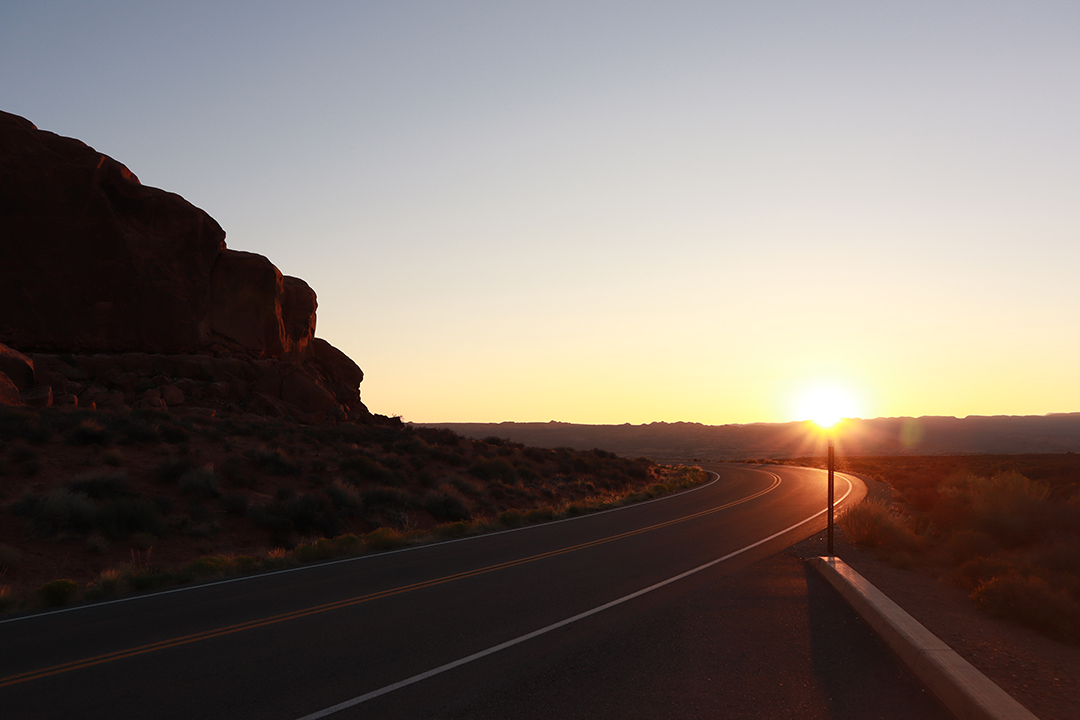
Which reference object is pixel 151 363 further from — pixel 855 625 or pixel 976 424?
pixel 976 424

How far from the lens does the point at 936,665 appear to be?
19.2 feet

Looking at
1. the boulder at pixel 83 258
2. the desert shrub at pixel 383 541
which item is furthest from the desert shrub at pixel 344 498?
the boulder at pixel 83 258

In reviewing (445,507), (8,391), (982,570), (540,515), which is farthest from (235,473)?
(982,570)

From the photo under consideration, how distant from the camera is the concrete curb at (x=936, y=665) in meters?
4.99

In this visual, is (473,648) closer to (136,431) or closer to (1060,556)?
(1060,556)

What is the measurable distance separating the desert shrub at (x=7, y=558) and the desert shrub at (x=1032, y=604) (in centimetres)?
1884

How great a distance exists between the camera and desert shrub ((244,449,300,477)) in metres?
26.2

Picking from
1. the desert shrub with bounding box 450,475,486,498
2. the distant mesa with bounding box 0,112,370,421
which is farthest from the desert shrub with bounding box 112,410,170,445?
the desert shrub with bounding box 450,475,486,498

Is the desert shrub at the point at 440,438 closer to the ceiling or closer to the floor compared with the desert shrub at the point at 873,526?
closer to the ceiling

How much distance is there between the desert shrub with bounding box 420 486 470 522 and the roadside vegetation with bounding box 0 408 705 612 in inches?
2.2

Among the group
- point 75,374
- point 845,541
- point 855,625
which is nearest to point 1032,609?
point 855,625

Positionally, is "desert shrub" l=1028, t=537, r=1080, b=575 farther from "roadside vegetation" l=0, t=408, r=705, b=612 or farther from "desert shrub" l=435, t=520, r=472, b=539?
"roadside vegetation" l=0, t=408, r=705, b=612

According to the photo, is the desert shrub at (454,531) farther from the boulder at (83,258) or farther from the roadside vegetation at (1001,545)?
the boulder at (83,258)

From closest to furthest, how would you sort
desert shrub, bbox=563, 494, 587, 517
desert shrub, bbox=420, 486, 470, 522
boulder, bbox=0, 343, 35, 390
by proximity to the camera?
desert shrub, bbox=563, 494, 587, 517 → desert shrub, bbox=420, 486, 470, 522 → boulder, bbox=0, 343, 35, 390
